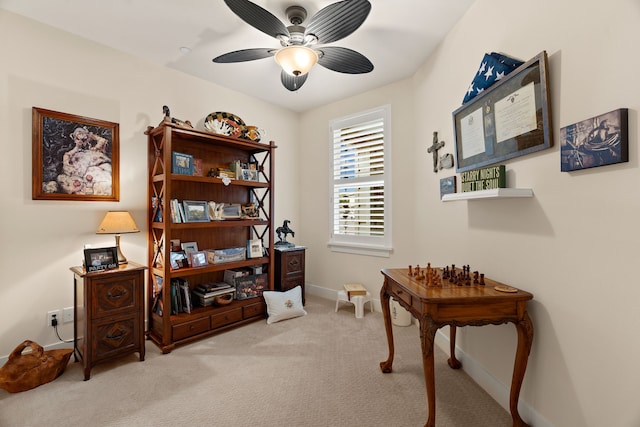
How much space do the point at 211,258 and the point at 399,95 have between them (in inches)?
110

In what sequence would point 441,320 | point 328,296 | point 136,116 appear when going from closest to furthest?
point 441,320
point 136,116
point 328,296

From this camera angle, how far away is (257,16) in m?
1.80

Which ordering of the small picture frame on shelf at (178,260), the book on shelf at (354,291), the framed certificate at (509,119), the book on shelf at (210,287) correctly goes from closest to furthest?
1. the framed certificate at (509,119)
2. the small picture frame on shelf at (178,260)
3. the book on shelf at (210,287)
4. the book on shelf at (354,291)

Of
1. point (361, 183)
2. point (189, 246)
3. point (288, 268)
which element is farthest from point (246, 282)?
point (361, 183)

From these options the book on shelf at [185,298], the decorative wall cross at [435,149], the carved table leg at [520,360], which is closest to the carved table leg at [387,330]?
the carved table leg at [520,360]

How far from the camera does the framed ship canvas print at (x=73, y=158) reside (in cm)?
224

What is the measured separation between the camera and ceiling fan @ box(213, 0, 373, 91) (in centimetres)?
172

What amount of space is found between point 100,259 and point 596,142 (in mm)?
3124

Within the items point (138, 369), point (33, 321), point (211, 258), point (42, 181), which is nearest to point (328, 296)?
point (211, 258)

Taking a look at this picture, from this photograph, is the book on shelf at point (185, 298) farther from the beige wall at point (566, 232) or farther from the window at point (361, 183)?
the beige wall at point (566, 232)

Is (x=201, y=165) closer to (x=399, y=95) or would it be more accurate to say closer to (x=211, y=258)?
(x=211, y=258)

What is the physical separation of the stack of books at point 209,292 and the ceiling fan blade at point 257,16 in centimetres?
240

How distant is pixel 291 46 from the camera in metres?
2.03

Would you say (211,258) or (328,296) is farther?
(328,296)
